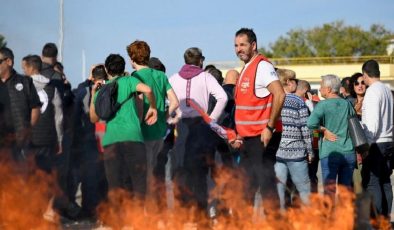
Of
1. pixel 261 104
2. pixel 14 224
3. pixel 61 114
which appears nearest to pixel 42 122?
pixel 61 114

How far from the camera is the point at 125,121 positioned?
283 inches

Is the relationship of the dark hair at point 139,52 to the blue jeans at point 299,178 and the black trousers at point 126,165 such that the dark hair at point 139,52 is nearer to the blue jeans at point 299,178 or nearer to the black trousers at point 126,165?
the black trousers at point 126,165

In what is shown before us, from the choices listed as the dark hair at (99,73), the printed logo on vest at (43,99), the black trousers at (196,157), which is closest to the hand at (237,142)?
the black trousers at (196,157)

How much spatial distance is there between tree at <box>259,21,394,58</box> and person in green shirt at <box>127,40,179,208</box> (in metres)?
58.8

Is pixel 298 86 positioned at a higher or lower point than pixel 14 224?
higher

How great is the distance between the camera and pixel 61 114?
27.9 ft

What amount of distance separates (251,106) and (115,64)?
4.81 feet

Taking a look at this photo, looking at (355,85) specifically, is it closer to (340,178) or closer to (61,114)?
(340,178)

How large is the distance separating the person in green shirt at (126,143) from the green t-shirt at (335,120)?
193cm

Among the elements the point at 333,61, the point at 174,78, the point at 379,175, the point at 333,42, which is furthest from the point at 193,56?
the point at 333,42

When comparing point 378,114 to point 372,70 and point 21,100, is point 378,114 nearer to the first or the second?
point 372,70

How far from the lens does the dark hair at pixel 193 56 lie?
8422mm

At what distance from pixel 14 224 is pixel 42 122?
1.53m

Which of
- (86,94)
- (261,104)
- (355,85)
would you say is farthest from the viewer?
(355,85)
